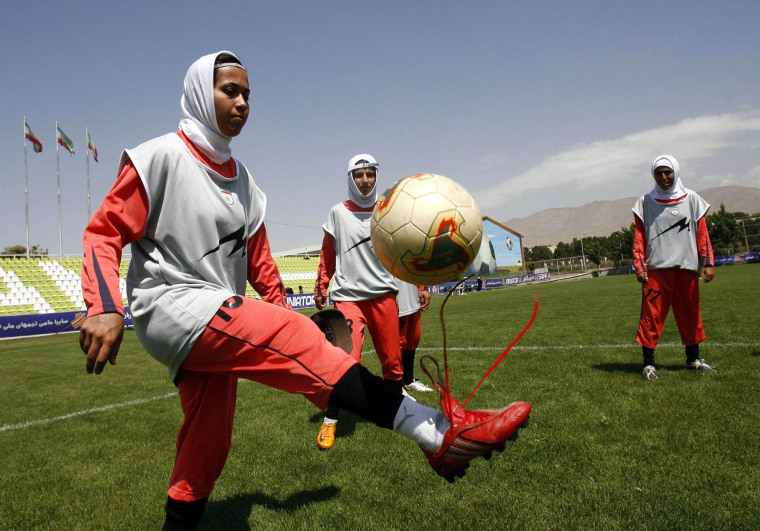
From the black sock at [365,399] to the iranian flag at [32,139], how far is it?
1558 inches

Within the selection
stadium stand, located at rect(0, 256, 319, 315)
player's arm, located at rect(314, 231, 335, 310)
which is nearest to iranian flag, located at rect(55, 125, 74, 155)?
stadium stand, located at rect(0, 256, 319, 315)

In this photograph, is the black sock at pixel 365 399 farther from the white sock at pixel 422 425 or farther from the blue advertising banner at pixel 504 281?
the blue advertising banner at pixel 504 281

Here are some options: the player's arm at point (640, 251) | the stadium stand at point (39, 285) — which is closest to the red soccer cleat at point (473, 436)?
the player's arm at point (640, 251)

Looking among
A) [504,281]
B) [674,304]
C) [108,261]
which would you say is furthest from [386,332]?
[504,281]

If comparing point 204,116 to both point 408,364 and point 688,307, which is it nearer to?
point 408,364

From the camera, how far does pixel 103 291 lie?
1.99 m

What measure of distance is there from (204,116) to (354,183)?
275 centimetres

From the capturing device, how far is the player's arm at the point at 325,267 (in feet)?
17.8

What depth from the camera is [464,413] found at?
2.09m

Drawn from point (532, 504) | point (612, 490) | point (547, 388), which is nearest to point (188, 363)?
point (532, 504)

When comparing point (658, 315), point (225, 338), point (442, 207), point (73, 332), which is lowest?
point (73, 332)

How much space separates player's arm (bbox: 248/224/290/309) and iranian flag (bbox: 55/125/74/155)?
38.4m

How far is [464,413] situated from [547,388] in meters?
3.66

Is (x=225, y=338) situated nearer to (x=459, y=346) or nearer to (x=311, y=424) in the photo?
(x=311, y=424)
